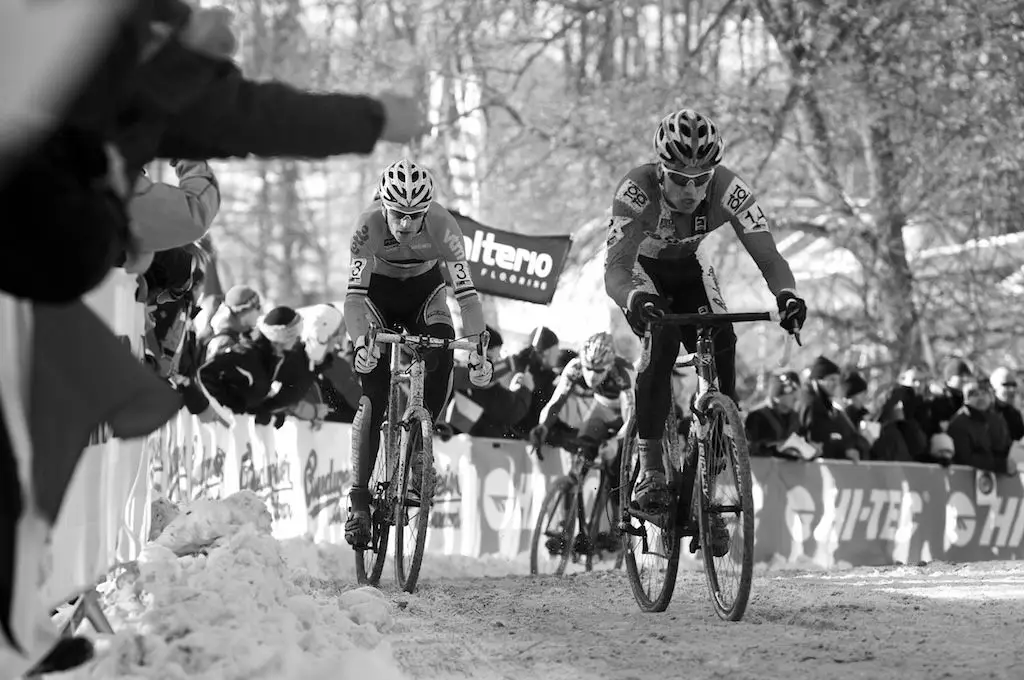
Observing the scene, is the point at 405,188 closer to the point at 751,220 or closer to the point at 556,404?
the point at 751,220

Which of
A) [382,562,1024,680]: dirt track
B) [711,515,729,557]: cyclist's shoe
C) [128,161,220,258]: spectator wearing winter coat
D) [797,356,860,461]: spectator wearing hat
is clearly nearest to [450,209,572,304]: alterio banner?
[797,356,860,461]: spectator wearing hat

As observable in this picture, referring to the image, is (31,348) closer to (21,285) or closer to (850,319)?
(21,285)

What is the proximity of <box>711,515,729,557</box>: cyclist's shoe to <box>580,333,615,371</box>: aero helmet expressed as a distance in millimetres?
4505

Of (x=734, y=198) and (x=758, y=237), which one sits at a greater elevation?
(x=734, y=198)

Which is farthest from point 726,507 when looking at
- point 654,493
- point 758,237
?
point 758,237

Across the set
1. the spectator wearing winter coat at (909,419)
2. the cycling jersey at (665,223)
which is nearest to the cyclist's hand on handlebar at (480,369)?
the cycling jersey at (665,223)

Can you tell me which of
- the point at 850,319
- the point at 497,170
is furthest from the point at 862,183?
the point at 497,170

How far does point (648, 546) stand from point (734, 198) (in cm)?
173

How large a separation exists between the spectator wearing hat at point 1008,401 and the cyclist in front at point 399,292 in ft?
31.6

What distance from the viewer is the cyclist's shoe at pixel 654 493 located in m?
6.73

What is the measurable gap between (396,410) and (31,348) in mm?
5105

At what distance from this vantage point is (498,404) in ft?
42.1

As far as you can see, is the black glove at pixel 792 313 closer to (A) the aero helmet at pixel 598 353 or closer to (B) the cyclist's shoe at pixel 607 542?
(B) the cyclist's shoe at pixel 607 542

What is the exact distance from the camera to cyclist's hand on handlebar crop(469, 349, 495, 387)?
8.07 meters
